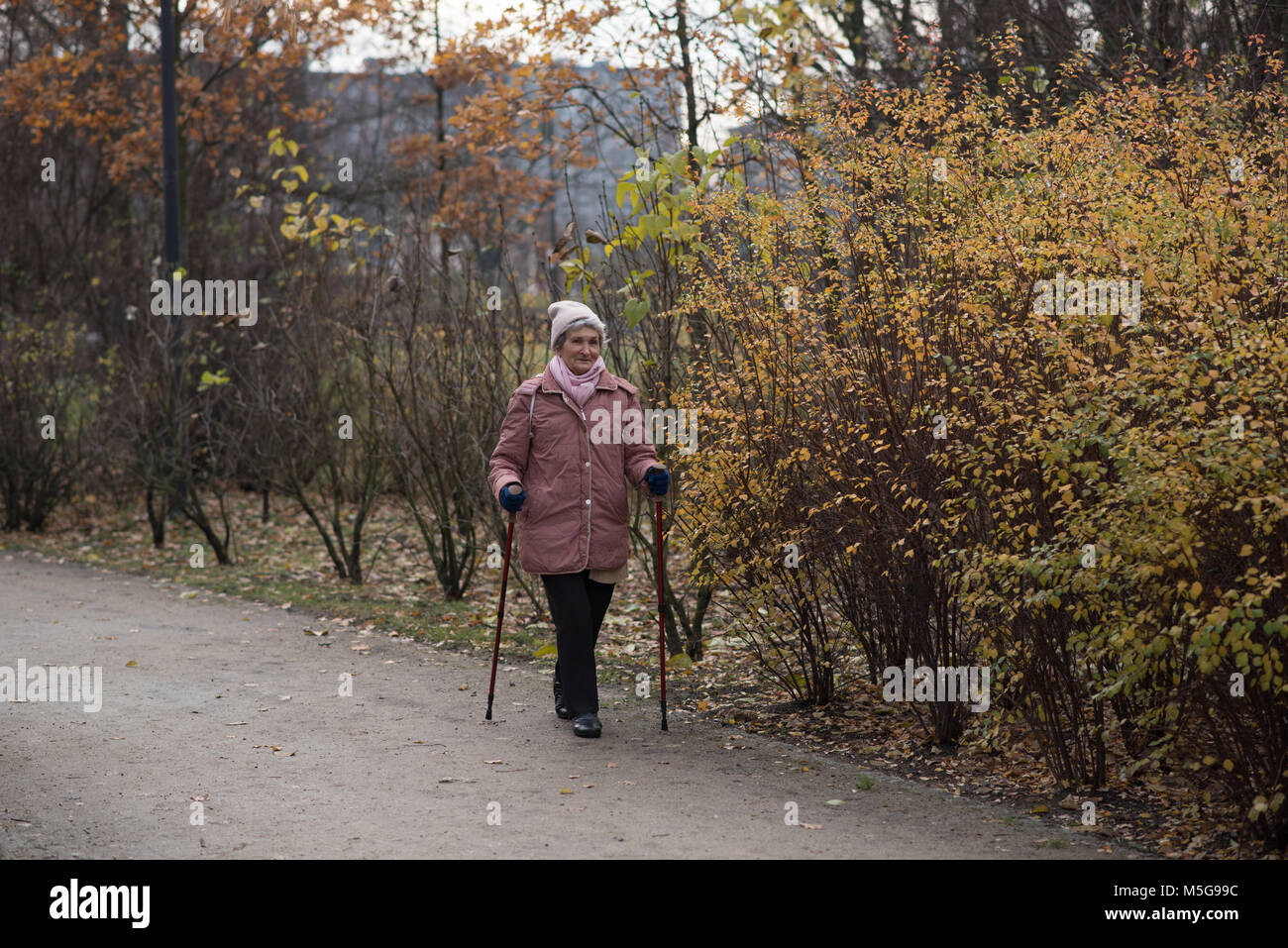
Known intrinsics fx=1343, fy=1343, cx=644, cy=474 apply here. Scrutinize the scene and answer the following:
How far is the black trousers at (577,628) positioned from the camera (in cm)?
638

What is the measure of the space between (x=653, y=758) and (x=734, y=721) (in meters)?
0.89

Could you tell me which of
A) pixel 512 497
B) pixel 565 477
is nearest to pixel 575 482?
pixel 565 477

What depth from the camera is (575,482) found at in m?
6.42

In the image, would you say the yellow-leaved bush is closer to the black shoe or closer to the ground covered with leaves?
the ground covered with leaves

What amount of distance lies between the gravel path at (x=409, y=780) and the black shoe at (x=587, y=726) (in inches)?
3.5

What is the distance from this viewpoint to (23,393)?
14.6m

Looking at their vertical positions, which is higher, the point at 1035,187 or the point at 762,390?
the point at 1035,187

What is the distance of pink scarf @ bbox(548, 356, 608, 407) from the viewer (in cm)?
650

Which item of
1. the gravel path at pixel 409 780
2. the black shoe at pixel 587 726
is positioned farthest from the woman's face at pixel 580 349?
the gravel path at pixel 409 780

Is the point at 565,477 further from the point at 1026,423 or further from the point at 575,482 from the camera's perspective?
the point at 1026,423

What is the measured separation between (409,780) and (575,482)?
1.60 m

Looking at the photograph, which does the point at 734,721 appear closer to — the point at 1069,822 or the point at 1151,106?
the point at 1069,822

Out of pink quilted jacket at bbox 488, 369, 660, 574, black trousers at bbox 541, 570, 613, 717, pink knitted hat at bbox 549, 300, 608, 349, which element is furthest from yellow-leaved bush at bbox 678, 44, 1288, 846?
black trousers at bbox 541, 570, 613, 717
